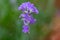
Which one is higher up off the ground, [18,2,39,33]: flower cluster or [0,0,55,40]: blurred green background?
[0,0,55,40]: blurred green background

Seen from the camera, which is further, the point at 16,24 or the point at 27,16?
the point at 16,24

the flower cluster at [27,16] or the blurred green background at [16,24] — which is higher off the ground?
the blurred green background at [16,24]

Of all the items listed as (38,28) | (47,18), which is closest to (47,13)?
(47,18)

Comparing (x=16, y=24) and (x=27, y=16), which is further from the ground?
(x=16, y=24)

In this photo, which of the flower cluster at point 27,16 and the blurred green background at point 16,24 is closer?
the flower cluster at point 27,16

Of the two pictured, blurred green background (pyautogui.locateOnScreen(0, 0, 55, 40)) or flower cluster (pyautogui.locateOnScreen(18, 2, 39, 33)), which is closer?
flower cluster (pyautogui.locateOnScreen(18, 2, 39, 33))

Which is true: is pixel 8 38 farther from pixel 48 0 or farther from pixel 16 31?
pixel 48 0

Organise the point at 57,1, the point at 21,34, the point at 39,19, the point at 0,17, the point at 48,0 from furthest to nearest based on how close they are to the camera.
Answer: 1. the point at 57,1
2. the point at 48,0
3. the point at 39,19
4. the point at 0,17
5. the point at 21,34

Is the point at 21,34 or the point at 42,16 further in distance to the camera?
the point at 42,16
